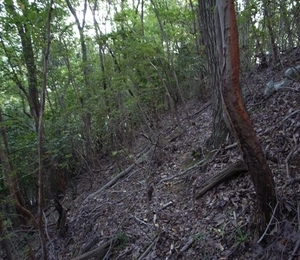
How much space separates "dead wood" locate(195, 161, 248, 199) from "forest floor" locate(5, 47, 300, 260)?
0.17 feet

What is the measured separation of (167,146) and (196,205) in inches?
114

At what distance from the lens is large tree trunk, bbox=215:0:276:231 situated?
7.67 feet

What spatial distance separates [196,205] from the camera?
13.0ft

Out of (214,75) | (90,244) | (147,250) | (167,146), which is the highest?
(214,75)

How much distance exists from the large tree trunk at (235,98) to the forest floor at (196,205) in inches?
17.6

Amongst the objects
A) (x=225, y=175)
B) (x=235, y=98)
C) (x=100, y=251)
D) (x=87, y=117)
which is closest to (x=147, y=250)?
(x=100, y=251)

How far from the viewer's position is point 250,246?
2.73m

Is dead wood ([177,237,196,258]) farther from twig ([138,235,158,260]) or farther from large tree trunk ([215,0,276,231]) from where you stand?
large tree trunk ([215,0,276,231])

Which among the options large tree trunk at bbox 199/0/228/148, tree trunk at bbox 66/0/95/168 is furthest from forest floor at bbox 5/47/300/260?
tree trunk at bbox 66/0/95/168

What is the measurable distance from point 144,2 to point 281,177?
35.4 feet

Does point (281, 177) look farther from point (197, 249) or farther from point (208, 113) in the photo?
point (208, 113)

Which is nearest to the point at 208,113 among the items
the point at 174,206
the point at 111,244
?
the point at 174,206

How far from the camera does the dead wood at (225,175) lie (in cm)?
364

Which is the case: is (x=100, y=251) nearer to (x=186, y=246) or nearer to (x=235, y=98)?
(x=186, y=246)
